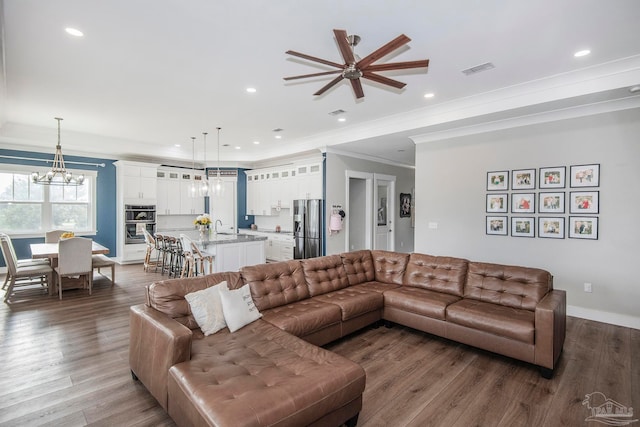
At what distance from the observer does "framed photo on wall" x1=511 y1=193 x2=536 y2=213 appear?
4.54 metres

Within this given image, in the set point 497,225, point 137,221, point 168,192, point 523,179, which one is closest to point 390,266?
point 497,225

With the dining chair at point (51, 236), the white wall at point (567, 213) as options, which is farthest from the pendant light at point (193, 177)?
the white wall at point (567, 213)

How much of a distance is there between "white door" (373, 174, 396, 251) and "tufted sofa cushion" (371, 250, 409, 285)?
3801 millimetres

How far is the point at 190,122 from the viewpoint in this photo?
5805 millimetres

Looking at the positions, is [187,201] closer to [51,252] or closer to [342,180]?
[51,252]

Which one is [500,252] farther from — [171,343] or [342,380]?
[171,343]

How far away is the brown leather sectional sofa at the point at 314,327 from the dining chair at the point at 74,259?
3431mm

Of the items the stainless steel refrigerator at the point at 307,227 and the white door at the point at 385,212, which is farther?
the white door at the point at 385,212

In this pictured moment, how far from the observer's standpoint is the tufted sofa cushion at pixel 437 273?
3712mm

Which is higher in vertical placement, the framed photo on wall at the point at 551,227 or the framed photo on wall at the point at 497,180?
the framed photo on wall at the point at 497,180

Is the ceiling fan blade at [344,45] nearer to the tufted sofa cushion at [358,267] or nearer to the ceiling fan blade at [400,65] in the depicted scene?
the ceiling fan blade at [400,65]

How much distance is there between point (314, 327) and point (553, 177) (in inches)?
158

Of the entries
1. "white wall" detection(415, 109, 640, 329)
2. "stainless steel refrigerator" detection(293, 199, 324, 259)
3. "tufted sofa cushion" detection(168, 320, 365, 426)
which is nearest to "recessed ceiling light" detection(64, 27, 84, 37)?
"tufted sofa cushion" detection(168, 320, 365, 426)

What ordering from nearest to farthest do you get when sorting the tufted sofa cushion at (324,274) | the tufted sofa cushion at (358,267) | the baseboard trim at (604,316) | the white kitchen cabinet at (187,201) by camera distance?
the tufted sofa cushion at (324,274)
the baseboard trim at (604,316)
the tufted sofa cushion at (358,267)
the white kitchen cabinet at (187,201)
